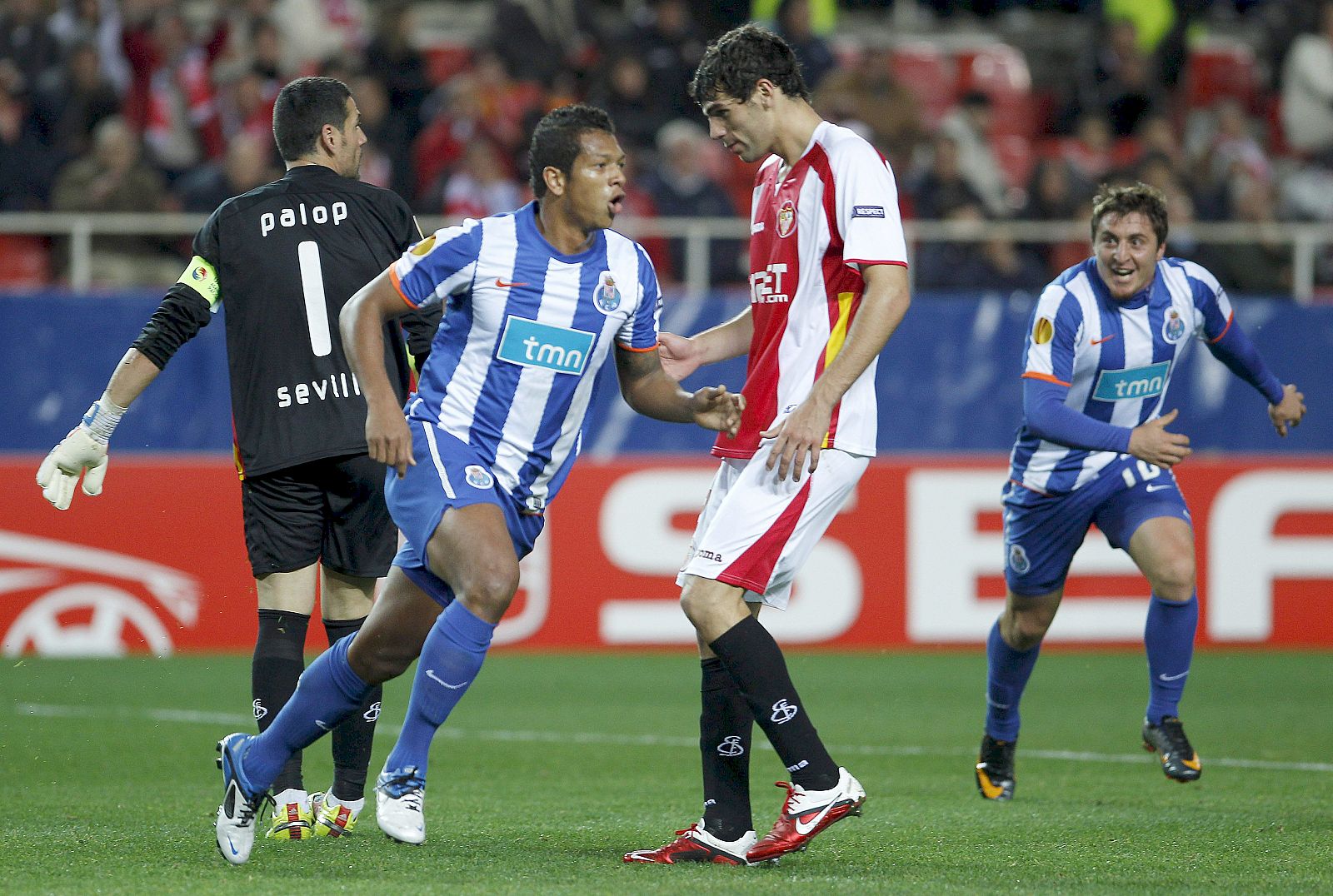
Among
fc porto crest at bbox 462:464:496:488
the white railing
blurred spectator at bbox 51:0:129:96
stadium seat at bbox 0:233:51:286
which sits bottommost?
fc porto crest at bbox 462:464:496:488

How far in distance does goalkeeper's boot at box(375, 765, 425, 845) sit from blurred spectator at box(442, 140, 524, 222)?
27.1 ft

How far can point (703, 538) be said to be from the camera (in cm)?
488

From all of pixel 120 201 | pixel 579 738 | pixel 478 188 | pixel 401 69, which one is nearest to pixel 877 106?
pixel 478 188

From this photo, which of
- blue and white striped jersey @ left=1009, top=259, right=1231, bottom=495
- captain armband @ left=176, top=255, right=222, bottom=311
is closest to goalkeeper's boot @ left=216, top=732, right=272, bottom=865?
captain armband @ left=176, top=255, right=222, bottom=311

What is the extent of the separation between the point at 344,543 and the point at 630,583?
5605 mm

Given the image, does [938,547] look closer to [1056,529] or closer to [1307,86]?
[1056,529]

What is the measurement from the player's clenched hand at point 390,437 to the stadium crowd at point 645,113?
318 inches

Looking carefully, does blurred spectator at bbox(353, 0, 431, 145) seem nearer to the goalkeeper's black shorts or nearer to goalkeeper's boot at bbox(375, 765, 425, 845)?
the goalkeeper's black shorts

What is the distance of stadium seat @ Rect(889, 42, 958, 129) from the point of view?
1583cm

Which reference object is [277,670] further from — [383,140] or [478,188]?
[383,140]

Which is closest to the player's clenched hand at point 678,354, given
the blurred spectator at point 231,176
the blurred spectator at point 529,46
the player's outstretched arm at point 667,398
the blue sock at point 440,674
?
the player's outstretched arm at point 667,398

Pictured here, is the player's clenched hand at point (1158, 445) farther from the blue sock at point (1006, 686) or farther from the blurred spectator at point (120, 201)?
the blurred spectator at point (120, 201)

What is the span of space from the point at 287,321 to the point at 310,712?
1.31m

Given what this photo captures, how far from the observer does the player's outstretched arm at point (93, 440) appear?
17.0ft
